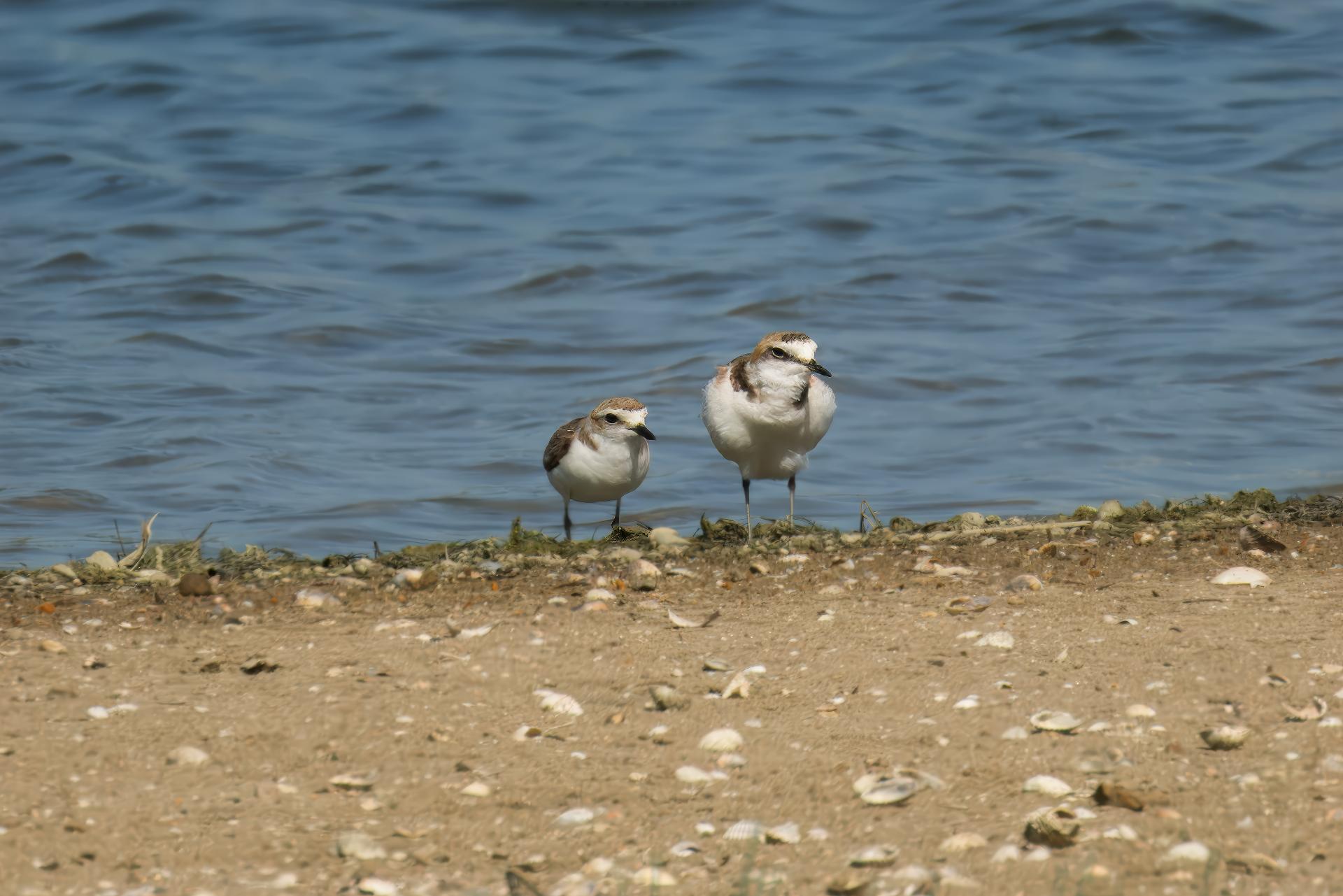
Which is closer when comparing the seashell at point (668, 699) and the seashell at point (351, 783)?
the seashell at point (351, 783)

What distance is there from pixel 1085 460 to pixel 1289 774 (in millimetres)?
6432

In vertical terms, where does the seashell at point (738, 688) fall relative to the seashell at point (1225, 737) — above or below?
below

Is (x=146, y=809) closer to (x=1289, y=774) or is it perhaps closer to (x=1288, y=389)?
(x=1289, y=774)

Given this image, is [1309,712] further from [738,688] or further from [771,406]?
[771,406]

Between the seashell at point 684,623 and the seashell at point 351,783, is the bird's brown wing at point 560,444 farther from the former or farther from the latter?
the seashell at point 351,783

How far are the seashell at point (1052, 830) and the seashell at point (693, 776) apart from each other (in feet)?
2.90

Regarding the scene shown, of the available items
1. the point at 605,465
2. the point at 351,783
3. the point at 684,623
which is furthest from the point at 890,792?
the point at 605,465

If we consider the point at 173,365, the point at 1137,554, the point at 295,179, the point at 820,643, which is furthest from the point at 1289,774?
the point at 295,179

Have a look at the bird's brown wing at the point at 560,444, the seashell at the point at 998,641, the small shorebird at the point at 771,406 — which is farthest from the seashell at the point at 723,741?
the bird's brown wing at the point at 560,444

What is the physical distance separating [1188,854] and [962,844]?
512 millimetres

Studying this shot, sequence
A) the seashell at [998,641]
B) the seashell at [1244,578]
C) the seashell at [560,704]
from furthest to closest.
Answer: the seashell at [1244,578], the seashell at [998,641], the seashell at [560,704]

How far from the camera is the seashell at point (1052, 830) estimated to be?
3619 mm

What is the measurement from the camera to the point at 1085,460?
10.2 m

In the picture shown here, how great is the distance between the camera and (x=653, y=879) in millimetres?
3572
